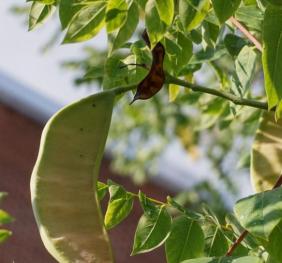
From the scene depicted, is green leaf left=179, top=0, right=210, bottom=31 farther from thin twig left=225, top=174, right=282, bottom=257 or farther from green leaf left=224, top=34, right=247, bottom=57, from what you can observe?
green leaf left=224, top=34, right=247, bottom=57

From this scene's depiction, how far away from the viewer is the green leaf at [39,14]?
192 cm

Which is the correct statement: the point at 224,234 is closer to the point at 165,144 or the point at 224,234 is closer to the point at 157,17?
the point at 157,17

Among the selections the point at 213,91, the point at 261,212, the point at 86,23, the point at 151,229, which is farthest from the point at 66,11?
the point at 261,212

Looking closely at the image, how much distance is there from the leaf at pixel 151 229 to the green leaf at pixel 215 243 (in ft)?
0.31

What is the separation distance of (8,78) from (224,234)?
6.08 m

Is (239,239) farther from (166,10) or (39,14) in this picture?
(39,14)

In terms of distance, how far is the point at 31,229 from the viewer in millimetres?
3889

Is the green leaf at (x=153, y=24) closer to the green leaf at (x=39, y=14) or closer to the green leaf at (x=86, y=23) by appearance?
the green leaf at (x=86, y=23)

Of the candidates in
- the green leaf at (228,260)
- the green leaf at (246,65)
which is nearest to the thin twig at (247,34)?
the green leaf at (246,65)

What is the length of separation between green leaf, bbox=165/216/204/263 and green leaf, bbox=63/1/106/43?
0.38m

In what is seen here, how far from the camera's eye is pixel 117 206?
6.13 feet

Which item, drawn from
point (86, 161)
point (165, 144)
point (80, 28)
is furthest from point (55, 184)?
point (165, 144)

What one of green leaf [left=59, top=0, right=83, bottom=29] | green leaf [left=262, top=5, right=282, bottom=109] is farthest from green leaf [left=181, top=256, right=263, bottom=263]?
green leaf [left=59, top=0, right=83, bottom=29]

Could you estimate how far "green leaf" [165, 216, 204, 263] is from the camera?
5.99ft
